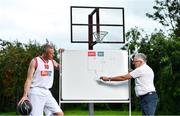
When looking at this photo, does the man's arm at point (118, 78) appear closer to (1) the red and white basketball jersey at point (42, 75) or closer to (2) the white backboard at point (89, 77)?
(2) the white backboard at point (89, 77)

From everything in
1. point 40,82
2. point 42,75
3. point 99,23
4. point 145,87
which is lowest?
point 145,87

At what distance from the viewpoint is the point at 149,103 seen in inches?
380

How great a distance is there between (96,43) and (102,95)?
8.67ft

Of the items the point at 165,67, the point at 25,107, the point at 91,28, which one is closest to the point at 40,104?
the point at 25,107

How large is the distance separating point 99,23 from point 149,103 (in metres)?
5.55

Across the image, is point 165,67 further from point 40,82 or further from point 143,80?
point 40,82

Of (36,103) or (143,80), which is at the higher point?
(143,80)

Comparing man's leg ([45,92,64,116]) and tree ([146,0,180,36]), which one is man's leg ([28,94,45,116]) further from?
tree ([146,0,180,36])

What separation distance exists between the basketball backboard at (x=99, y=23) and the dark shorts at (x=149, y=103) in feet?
16.0

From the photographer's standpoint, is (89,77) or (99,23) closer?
(89,77)

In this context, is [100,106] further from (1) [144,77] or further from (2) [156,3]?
(1) [144,77]

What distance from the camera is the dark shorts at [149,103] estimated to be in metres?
9.60

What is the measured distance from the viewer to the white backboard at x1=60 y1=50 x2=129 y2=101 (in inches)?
440

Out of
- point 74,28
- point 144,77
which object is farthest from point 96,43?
point 144,77
